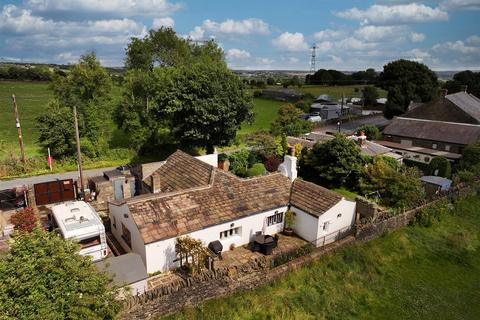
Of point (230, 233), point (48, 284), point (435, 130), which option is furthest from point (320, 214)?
point (435, 130)

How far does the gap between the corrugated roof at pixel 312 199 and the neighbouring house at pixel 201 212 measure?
0.25 meters

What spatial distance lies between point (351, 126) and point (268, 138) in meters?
33.8

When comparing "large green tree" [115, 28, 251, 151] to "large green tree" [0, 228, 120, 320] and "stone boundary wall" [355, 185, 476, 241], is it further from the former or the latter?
"large green tree" [0, 228, 120, 320]

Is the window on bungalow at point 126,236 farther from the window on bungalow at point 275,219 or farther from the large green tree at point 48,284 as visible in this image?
the window on bungalow at point 275,219

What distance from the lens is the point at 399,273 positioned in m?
19.7

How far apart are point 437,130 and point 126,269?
43775mm

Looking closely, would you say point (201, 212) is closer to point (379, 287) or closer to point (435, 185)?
point (379, 287)

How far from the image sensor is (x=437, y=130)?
44.3m

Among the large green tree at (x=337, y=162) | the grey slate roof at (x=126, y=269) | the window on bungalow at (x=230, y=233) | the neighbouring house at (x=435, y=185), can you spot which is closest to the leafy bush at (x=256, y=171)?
the large green tree at (x=337, y=162)

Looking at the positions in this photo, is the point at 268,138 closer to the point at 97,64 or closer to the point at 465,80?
the point at 97,64

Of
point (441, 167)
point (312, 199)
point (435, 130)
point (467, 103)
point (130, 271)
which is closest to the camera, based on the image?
point (130, 271)

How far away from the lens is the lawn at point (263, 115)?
191 feet

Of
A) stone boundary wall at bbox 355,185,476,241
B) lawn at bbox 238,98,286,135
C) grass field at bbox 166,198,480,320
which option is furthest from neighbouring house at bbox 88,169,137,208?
lawn at bbox 238,98,286,135

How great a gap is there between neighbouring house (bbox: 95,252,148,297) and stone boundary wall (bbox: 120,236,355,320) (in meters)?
1.24
